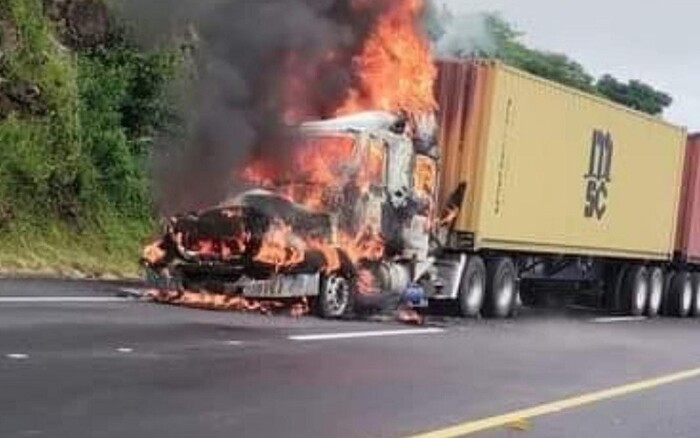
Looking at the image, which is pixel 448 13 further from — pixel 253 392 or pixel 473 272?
pixel 253 392

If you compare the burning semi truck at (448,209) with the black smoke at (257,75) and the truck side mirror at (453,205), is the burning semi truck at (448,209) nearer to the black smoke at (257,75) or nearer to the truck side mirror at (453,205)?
the truck side mirror at (453,205)

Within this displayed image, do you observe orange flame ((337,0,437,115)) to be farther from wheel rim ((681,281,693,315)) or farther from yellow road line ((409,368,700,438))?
wheel rim ((681,281,693,315))

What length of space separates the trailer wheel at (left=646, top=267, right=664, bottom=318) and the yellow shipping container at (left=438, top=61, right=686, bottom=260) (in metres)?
0.49

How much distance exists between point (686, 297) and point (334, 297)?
1207 cm

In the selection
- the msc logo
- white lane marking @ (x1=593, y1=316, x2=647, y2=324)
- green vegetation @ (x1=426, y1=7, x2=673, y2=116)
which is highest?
green vegetation @ (x1=426, y1=7, x2=673, y2=116)

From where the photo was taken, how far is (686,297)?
88.9ft

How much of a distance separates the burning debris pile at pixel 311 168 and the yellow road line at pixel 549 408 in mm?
5017

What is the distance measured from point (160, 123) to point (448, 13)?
21.7 feet

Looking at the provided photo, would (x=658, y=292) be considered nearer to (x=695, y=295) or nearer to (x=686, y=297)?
(x=686, y=297)

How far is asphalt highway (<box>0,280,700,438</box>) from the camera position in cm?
841

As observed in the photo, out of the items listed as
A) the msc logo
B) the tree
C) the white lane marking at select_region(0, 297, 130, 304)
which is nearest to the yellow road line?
the white lane marking at select_region(0, 297, 130, 304)

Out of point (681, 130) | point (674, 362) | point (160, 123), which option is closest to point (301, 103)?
point (674, 362)

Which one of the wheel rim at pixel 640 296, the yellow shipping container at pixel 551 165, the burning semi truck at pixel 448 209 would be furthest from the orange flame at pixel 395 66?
the wheel rim at pixel 640 296

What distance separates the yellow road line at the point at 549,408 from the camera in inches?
342
